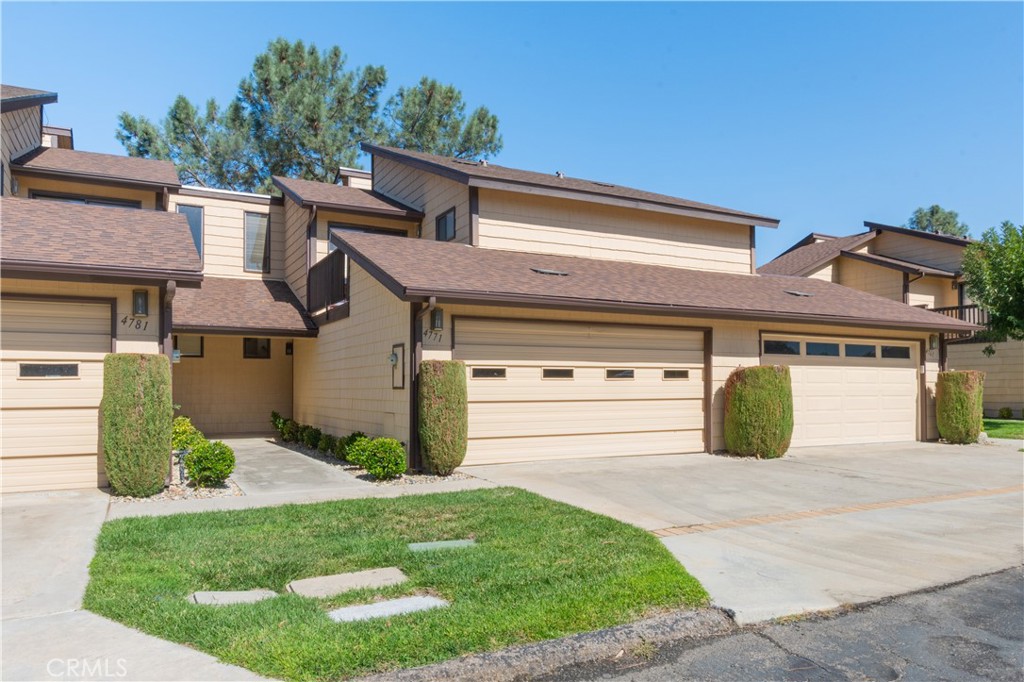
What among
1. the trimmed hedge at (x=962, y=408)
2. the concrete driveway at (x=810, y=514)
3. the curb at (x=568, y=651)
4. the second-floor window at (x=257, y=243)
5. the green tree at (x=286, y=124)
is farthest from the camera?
the green tree at (x=286, y=124)

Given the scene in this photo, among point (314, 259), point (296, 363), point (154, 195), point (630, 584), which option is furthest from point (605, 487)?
point (154, 195)

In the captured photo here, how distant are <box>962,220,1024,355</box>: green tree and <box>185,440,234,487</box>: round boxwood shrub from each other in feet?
70.9

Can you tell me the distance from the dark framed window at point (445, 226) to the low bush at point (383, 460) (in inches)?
258

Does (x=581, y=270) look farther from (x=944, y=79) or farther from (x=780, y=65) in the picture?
(x=944, y=79)

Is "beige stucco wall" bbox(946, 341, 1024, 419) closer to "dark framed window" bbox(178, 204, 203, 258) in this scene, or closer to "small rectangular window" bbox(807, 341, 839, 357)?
"small rectangular window" bbox(807, 341, 839, 357)

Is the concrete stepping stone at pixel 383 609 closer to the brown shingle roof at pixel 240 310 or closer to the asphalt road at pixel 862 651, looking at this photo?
the asphalt road at pixel 862 651

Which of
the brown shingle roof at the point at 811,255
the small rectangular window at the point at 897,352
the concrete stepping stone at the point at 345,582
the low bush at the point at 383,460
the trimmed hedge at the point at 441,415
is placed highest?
the brown shingle roof at the point at 811,255

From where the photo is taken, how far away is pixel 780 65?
1541cm

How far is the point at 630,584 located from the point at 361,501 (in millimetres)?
4362

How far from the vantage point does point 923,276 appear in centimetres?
2539

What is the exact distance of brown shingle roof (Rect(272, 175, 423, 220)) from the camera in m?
16.5

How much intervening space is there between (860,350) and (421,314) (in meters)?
10.7

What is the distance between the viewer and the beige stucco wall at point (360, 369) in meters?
11.7

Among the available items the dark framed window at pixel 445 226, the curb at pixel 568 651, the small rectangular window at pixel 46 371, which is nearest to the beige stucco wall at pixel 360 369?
the dark framed window at pixel 445 226
